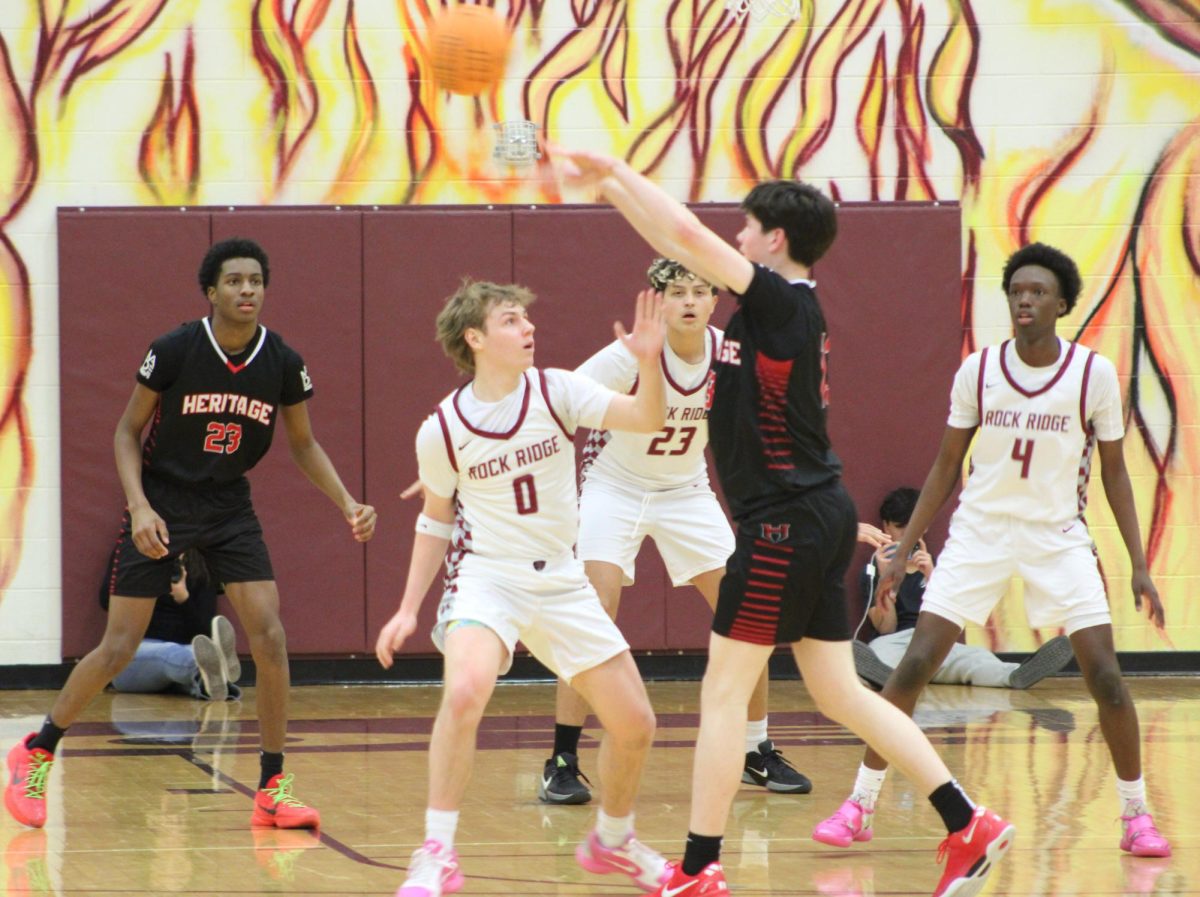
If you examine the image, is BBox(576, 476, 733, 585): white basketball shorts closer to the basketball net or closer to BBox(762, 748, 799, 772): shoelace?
BBox(762, 748, 799, 772): shoelace

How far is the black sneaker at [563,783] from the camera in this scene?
616cm

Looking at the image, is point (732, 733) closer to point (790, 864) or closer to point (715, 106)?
point (790, 864)

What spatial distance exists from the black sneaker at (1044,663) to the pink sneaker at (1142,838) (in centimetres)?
366

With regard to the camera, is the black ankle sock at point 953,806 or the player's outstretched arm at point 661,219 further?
the black ankle sock at point 953,806

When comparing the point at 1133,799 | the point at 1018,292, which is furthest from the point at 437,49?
the point at 1133,799

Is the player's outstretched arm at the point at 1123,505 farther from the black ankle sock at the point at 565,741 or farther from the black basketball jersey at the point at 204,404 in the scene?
the black basketball jersey at the point at 204,404

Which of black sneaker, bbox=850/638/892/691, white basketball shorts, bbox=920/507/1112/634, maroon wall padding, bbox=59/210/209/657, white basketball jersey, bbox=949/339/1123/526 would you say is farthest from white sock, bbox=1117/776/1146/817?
maroon wall padding, bbox=59/210/209/657

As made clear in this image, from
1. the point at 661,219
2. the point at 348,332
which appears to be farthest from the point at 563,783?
the point at 348,332

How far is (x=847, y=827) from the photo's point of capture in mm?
5395

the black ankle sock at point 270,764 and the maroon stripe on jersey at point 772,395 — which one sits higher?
the maroon stripe on jersey at point 772,395

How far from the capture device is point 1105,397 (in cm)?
556

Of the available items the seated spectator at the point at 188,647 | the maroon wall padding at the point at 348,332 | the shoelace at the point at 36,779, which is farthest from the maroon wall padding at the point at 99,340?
the shoelace at the point at 36,779

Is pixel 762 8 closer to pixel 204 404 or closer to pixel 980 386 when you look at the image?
pixel 980 386

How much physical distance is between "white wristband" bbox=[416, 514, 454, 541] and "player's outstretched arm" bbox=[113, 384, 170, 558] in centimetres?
136
